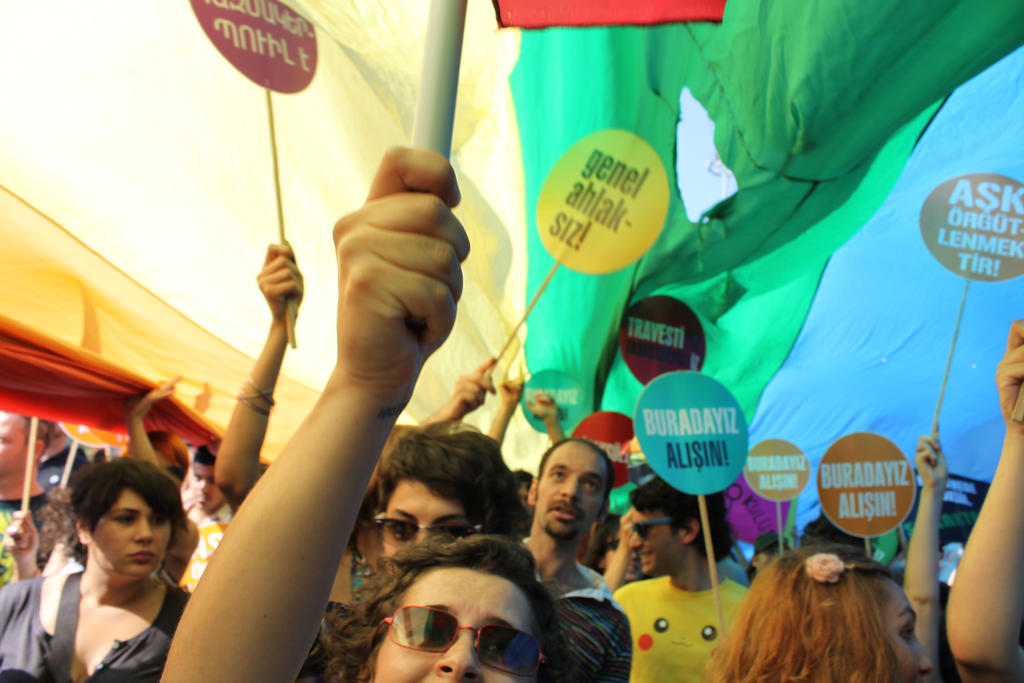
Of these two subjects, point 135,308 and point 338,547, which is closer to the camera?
point 338,547

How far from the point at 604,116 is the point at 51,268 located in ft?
10.8

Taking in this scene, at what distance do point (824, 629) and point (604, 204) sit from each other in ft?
8.48

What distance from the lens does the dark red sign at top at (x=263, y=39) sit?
300cm

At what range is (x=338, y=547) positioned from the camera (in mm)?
812

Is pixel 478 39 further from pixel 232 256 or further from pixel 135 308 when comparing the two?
pixel 135 308

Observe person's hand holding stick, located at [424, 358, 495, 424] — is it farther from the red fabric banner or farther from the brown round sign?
the brown round sign

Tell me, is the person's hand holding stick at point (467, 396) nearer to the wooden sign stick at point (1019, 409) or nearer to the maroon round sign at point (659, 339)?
the wooden sign stick at point (1019, 409)

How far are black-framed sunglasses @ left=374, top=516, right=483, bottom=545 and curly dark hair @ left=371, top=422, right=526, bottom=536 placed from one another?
0.12ft

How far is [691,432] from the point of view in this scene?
350 cm

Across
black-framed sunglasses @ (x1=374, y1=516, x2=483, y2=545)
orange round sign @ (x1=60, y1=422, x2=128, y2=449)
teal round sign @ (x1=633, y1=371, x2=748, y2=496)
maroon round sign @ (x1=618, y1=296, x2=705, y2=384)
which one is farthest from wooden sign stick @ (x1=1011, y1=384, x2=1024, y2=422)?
orange round sign @ (x1=60, y1=422, x2=128, y2=449)

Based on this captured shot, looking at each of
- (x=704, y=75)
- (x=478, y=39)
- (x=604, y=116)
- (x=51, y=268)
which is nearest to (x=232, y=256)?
(x=51, y=268)

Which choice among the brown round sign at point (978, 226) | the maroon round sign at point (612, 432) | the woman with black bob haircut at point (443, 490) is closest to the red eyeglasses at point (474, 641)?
the woman with black bob haircut at point (443, 490)

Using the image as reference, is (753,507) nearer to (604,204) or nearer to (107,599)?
(604,204)

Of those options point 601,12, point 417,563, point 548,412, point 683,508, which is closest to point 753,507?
point 548,412
